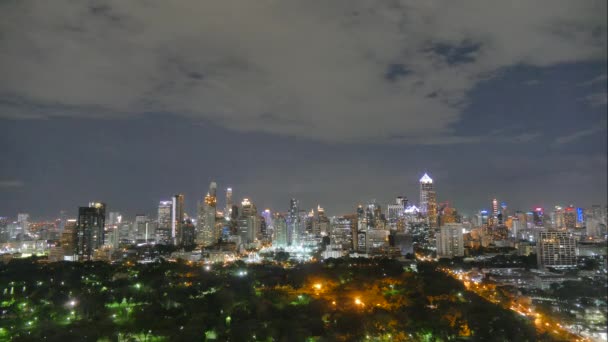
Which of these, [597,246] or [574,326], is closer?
[574,326]

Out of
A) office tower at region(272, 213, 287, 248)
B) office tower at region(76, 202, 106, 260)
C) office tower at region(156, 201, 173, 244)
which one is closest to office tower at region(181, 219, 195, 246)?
office tower at region(156, 201, 173, 244)

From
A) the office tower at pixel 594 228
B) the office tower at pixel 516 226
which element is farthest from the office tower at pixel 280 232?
the office tower at pixel 594 228

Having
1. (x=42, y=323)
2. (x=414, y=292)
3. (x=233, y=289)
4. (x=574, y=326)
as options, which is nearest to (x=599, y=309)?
(x=574, y=326)

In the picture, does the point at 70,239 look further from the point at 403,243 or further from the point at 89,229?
the point at 403,243

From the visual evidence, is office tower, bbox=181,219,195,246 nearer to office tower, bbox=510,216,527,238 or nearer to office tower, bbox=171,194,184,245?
office tower, bbox=171,194,184,245

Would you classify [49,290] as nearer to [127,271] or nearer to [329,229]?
[127,271]

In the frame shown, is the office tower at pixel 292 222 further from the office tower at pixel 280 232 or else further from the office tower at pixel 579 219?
the office tower at pixel 579 219
